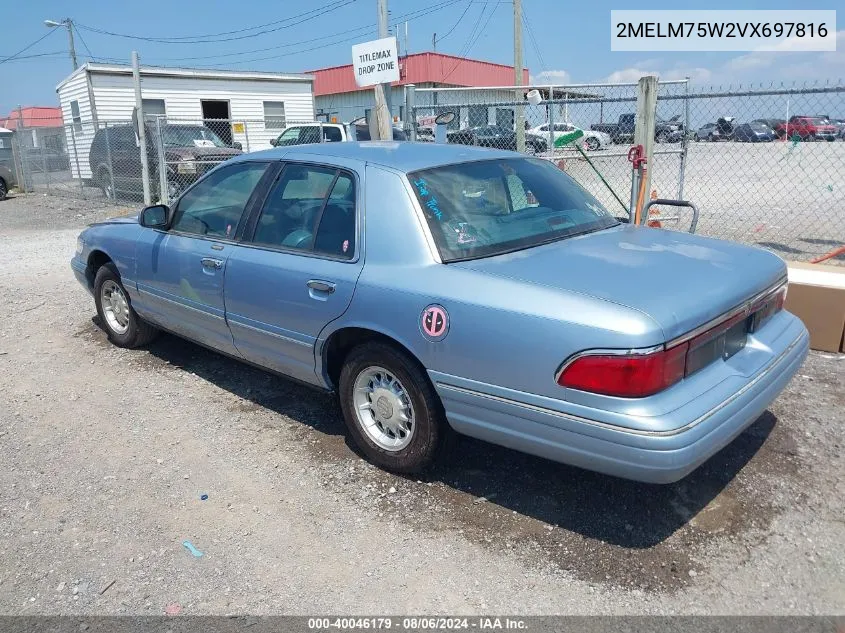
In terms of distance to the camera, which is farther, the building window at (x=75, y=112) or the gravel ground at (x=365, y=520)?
the building window at (x=75, y=112)

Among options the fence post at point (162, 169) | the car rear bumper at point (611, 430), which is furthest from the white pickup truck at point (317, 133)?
the car rear bumper at point (611, 430)

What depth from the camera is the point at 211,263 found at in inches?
170

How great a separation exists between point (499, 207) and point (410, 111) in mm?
4704

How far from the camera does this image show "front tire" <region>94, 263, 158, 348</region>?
18.0 ft

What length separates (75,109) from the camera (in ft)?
76.5

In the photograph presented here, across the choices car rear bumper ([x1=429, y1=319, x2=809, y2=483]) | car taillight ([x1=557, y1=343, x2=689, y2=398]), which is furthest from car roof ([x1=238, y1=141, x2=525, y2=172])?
car taillight ([x1=557, y1=343, x2=689, y2=398])

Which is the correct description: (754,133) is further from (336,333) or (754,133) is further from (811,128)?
(336,333)

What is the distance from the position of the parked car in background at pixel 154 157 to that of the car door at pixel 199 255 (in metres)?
9.72

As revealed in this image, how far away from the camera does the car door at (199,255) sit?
14.2ft

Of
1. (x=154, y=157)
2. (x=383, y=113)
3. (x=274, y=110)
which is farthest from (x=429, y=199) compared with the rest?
(x=274, y=110)

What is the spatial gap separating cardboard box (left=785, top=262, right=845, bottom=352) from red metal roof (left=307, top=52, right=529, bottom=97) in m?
34.5

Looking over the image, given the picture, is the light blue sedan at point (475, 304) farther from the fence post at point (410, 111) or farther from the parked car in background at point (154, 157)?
the parked car in background at point (154, 157)

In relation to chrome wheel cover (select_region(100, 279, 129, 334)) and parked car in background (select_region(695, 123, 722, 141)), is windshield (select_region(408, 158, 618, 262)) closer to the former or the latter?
chrome wheel cover (select_region(100, 279, 129, 334))

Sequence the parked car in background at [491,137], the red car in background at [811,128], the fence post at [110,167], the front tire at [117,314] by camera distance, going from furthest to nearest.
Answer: the fence post at [110,167] → the parked car in background at [491,137] → the red car in background at [811,128] → the front tire at [117,314]
